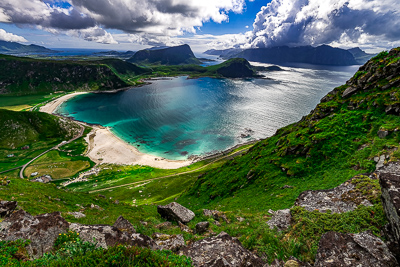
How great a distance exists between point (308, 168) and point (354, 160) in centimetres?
618

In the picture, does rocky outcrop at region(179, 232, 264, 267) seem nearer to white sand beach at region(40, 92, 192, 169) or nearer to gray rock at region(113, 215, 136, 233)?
gray rock at region(113, 215, 136, 233)

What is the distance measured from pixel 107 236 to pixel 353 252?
15.6 metres

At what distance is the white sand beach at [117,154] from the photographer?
9344 centimetres

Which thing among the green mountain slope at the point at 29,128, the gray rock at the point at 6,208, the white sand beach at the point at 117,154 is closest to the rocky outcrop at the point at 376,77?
the gray rock at the point at 6,208

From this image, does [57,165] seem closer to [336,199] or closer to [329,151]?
[336,199]

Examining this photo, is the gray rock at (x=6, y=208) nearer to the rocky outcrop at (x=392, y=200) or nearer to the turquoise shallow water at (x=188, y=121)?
the rocky outcrop at (x=392, y=200)

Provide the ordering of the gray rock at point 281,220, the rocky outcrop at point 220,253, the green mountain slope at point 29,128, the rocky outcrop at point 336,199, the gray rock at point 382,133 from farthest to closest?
the green mountain slope at point 29,128 < the gray rock at point 382,133 < the gray rock at point 281,220 < the rocky outcrop at point 336,199 < the rocky outcrop at point 220,253

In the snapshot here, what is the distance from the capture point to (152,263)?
7.60 metres

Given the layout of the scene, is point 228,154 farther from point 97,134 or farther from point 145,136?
point 97,134

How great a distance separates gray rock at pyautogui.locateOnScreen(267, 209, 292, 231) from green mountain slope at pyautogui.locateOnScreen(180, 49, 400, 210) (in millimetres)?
2890

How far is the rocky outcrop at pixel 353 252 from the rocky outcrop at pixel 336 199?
5203mm

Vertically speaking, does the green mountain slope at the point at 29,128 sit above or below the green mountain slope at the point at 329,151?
below

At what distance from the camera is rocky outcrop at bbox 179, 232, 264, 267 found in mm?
10508

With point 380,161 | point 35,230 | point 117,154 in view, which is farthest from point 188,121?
point 35,230
